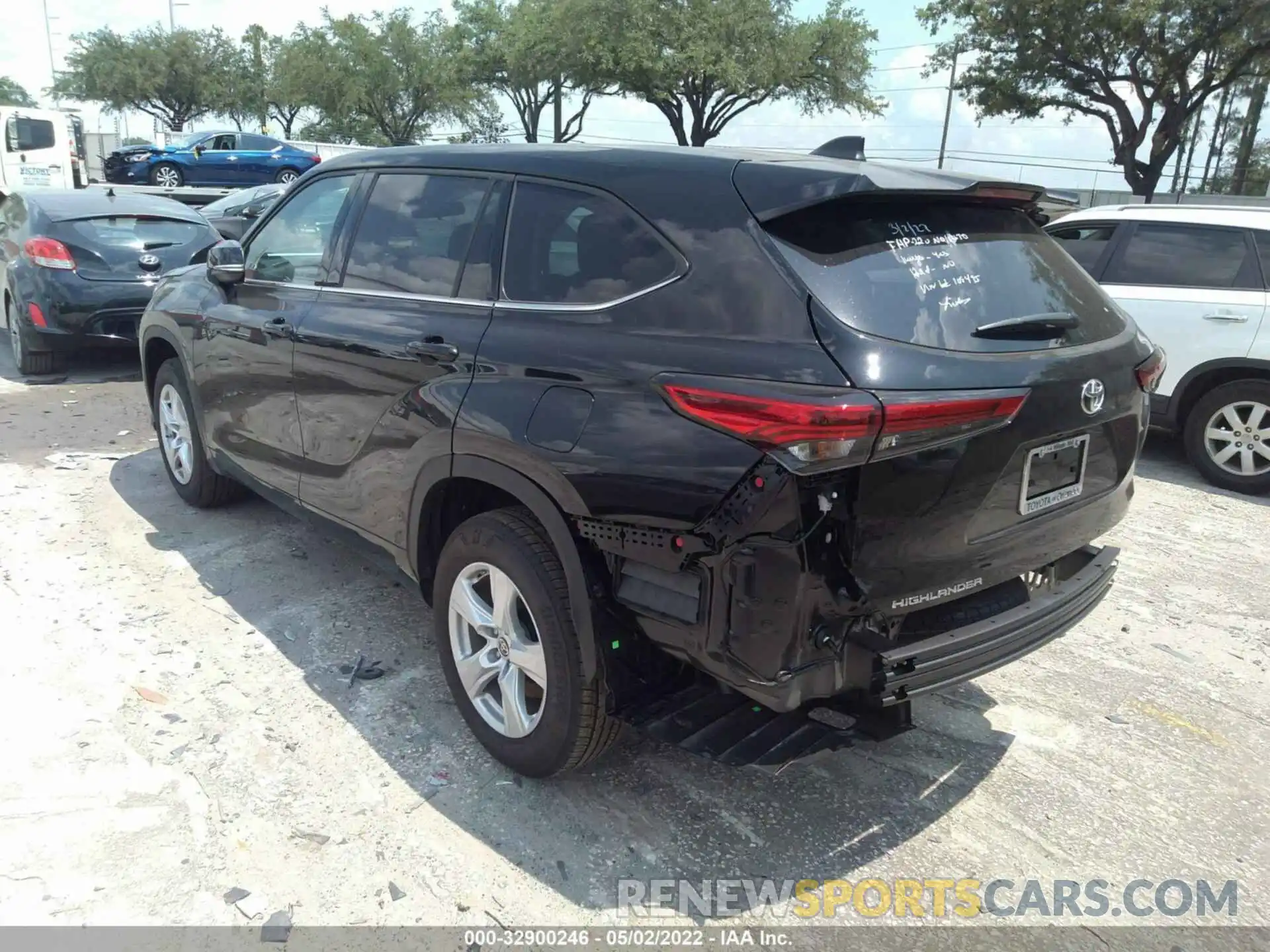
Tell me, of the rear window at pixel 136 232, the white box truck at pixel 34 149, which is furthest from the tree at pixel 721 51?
the rear window at pixel 136 232

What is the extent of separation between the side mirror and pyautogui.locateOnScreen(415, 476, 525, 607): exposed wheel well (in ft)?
6.26

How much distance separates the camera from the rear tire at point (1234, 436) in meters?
6.24

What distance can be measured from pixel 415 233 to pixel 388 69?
146ft

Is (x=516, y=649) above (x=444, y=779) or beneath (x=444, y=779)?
above

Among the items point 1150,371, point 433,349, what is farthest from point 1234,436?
point 433,349

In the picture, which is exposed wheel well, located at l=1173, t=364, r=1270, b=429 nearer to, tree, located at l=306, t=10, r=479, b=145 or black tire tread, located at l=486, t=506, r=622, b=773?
black tire tread, located at l=486, t=506, r=622, b=773

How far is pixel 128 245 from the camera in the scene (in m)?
8.66

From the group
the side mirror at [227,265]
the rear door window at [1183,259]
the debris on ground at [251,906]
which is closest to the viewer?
the debris on ground at [251,906]

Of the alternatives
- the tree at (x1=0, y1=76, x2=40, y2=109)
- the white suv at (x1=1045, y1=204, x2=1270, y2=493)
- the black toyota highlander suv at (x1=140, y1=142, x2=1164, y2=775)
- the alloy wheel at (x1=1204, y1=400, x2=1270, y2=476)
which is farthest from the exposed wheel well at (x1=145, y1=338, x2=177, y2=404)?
the tree at (x1=0, y1=76, x2=40, y2=109)

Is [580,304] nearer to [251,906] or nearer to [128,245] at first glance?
[251,906]

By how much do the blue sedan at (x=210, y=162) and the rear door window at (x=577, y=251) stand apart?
2717cm

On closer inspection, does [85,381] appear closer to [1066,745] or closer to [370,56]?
[1066,745]

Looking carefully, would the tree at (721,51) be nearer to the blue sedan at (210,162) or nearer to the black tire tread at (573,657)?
the blue sedan at (210,162)

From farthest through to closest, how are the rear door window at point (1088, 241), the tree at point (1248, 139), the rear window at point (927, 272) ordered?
the tree at point (1248, 139) < the rear door window at point (1088, 241) < the rear window at point (927, 272)
